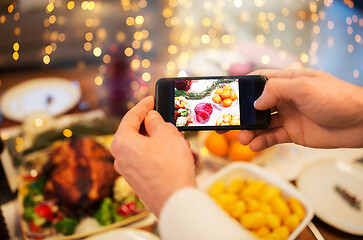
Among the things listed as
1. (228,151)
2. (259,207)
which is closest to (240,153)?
(228,151)

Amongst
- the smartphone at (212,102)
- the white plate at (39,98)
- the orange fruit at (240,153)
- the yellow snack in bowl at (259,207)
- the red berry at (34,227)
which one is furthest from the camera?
the white plate at (39,98)

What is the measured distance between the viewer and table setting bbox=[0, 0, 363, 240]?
3.19 ft

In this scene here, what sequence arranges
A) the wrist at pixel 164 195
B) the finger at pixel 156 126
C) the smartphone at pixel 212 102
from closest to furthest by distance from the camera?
the wrist at pixel 164 195, the finger at pixel 156 126, the smartphone at pixel 212 102

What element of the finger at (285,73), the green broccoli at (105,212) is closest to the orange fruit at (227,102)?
the finger at (285,73)

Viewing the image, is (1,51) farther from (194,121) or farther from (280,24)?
(280,24)

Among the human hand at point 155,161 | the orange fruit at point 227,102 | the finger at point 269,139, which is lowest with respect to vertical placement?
the finger at point 269,139

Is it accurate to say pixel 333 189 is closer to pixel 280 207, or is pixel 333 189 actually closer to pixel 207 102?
pixel 280 207

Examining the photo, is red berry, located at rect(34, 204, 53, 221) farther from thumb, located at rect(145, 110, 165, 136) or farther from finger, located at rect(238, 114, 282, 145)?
finger, located at rect(238, 114, 282, 145)

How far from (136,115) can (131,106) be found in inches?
33.0

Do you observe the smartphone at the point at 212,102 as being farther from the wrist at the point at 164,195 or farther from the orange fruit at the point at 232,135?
the orange fruit at the point at 232,135

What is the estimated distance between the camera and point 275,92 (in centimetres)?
72

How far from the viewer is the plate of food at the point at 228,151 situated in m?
1.17

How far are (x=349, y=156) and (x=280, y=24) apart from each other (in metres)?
1.65

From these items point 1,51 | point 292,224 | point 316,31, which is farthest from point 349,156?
point 1,51
